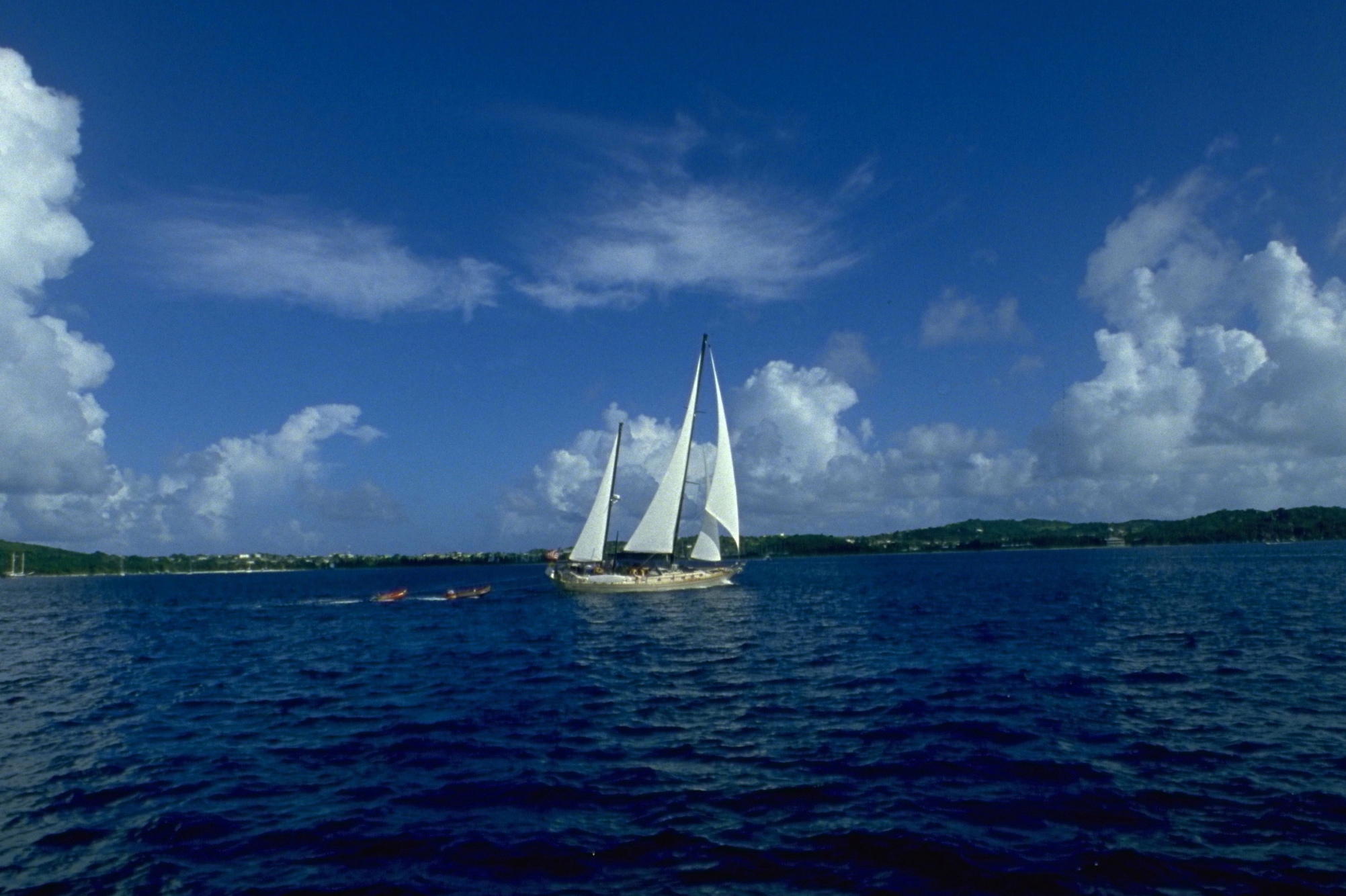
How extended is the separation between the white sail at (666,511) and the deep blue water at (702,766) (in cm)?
4090

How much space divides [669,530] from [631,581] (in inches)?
316

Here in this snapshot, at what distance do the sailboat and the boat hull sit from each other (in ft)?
0.33

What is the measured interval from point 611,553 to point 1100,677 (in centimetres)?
6744

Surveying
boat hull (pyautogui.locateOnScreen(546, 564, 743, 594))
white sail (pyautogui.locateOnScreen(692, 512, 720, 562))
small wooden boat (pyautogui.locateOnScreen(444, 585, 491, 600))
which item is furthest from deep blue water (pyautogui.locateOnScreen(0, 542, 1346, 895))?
small wooden boat (pyautogui.locateOnScreen(444, 585, 491, 600))

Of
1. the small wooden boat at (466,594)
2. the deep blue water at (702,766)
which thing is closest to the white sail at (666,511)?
the small wooden boat at (466,594)

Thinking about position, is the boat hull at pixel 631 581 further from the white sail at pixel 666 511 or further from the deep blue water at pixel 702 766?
the deep blue water at pixel 702 766

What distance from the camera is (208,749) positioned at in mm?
23516

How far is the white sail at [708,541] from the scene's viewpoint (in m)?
89.4

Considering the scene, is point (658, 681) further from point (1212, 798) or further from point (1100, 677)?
point (1212, 798)

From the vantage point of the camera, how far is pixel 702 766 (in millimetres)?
19969

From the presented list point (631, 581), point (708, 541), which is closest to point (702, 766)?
point (631, 581)

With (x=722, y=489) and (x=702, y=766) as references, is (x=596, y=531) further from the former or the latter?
(x=702, y=766)

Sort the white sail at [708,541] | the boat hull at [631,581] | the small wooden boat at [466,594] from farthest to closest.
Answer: the small wooden boat at [466,594]
the white sail at [708,541]
the boat hull at [631,581]

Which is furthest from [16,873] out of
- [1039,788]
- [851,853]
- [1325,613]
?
[1325,613]
